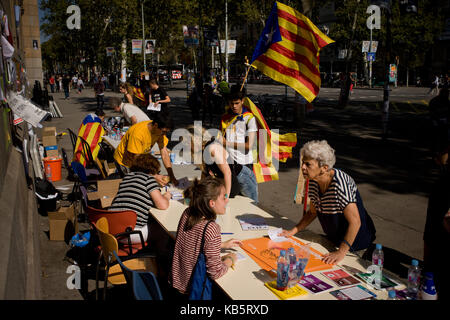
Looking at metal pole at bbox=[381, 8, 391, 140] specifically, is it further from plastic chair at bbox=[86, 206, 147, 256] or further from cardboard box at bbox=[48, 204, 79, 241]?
plastic chair at bbox=[86, 206, 147, 256]

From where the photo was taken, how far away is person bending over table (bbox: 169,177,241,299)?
3.00 m

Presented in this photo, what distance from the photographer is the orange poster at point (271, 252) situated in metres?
3.18

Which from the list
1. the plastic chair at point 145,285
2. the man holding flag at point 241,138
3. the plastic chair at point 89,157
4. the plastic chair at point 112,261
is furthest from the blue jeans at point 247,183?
the plastic chair at point 89,157

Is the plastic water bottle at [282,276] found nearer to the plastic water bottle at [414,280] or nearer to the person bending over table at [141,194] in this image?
the plastic water bottle at [414,280]

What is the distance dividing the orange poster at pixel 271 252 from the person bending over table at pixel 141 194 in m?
1.31

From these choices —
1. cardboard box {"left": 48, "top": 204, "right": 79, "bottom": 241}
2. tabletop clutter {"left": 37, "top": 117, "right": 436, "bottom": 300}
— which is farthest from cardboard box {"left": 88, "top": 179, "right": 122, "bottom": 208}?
tabletop clutter {"left": 37, "top": 117, "right": 436, "bottom": 300}

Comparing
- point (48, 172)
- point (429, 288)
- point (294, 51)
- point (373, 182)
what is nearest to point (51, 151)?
point (48, 172)

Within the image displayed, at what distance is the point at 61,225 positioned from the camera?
5785mm

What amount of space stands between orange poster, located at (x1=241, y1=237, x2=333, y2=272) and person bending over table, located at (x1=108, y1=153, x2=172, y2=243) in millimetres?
1306

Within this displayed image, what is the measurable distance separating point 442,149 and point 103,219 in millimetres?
3511

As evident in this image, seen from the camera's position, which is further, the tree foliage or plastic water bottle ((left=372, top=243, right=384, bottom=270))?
the tree foliage

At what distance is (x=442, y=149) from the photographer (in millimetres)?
4180

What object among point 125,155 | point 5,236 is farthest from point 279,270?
point 125,155
